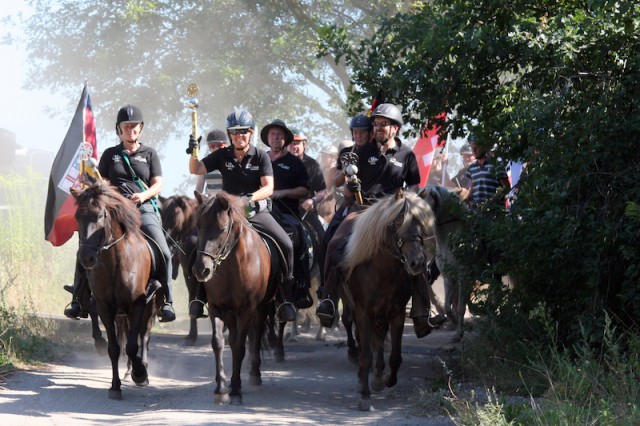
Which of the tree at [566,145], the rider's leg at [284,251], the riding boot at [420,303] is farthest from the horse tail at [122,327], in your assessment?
the tree at [566,145]

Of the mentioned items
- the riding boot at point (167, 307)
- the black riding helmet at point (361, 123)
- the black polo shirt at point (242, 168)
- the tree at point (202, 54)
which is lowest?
the riding boot at point (167, 307)

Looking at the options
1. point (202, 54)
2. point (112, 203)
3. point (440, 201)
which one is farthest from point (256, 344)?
point (202, 54)

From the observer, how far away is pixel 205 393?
35.3 ft

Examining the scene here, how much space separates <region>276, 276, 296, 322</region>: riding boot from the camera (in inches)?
453

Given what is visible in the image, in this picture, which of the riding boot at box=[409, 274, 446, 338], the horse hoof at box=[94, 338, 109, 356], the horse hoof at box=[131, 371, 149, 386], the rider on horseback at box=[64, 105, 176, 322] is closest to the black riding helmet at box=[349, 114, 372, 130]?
the rider on horseback at box=[64, 105, 176, 322]

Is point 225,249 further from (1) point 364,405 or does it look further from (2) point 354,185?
(1) point 364,405

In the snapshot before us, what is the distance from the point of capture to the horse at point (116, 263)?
10508mm

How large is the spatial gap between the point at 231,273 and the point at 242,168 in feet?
4.84

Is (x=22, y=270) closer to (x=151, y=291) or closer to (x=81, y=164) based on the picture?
(x=81, y=164)

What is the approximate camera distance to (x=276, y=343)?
13297 mm

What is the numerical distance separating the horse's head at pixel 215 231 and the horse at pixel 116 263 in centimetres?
96

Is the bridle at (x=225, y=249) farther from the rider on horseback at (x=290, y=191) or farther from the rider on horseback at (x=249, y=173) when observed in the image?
the rider on horseback at (x=290, y=191)

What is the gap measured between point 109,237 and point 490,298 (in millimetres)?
3716

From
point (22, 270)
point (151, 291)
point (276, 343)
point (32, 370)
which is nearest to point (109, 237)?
point (151, 291)
